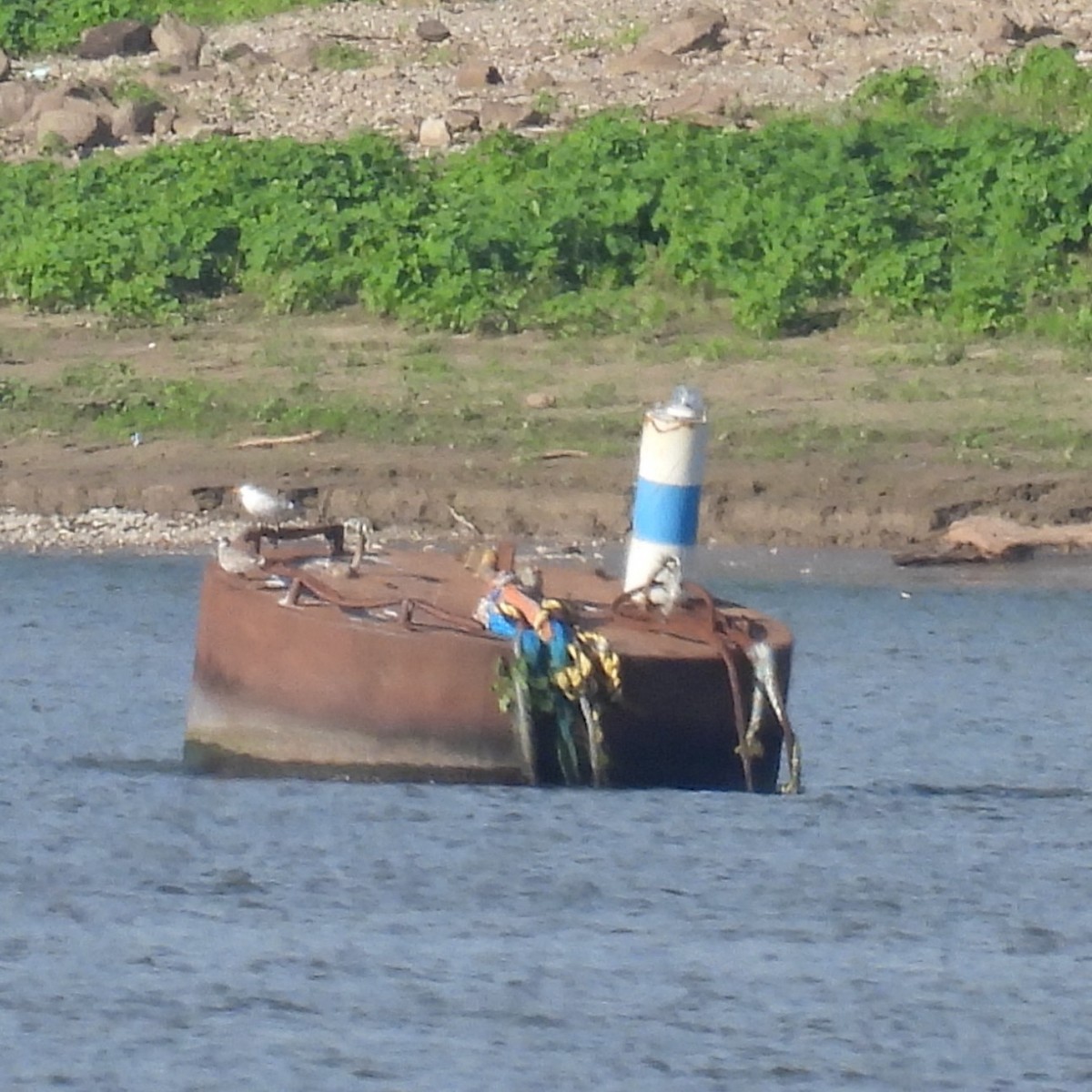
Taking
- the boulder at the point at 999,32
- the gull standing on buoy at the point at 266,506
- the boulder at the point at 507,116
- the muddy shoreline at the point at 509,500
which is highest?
the boulder at the point at 999,32

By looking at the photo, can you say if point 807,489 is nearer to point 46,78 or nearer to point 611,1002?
point 611,1002

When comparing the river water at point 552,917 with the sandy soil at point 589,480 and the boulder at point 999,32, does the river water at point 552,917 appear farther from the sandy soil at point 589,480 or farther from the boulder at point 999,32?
the boulder at point 999,32

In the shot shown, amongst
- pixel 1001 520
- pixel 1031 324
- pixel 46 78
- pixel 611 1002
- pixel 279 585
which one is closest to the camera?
pixel 611 1002

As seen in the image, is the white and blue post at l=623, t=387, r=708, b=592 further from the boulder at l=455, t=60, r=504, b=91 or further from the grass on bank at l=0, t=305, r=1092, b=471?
the boulder at l=455, t=60, r=504, b=91

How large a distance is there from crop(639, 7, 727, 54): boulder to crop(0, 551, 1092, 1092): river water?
37.4ft

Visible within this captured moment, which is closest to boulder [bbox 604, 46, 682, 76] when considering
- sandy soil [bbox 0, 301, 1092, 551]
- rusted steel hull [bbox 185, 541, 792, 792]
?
sandy soil [bbox 0, 301, 1092, 551]

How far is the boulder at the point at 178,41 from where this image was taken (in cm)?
2405

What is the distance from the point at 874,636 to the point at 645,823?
4.20m

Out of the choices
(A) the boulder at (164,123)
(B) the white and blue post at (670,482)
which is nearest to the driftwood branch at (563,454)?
(B) the white and blue post at (670,482)

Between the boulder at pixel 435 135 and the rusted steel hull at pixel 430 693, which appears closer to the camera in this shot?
the rusted steel hull at pixel 430 693

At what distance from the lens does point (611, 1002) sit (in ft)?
26.9

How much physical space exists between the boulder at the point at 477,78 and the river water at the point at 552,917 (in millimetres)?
10703

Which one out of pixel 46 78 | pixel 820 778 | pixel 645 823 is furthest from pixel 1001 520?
pixel 46 78

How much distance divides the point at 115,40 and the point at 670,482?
1571 centimetres
